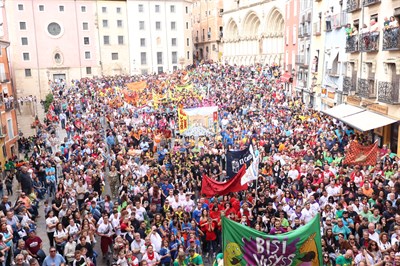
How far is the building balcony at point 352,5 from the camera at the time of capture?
25.4 meters

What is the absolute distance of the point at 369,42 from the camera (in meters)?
23.4

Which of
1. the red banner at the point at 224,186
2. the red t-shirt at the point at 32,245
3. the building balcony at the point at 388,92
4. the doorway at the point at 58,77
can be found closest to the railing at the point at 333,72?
the building balcony at the point at 388,92

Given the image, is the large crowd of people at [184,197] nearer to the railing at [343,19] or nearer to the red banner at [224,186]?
the red banner at [224,186]

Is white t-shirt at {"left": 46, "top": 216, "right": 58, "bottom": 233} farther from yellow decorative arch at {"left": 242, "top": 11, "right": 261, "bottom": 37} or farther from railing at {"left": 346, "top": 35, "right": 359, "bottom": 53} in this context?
yellow decorative arch at {"left": 242, "top": 11, "right": 261, "bottom": 37}

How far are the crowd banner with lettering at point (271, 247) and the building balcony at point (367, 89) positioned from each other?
16.5 meters

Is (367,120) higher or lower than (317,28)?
lower

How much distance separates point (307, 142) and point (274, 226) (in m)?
10.3

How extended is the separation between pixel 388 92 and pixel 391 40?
8.01ft

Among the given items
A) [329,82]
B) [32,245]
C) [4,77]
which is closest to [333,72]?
[329,82]

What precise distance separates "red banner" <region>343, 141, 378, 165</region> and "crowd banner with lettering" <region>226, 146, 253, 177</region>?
3.72 m

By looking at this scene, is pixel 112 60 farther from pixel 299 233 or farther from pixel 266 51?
pixel 299 233

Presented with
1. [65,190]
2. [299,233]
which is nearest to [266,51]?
[65,190]

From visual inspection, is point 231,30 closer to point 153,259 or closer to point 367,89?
point 367,89

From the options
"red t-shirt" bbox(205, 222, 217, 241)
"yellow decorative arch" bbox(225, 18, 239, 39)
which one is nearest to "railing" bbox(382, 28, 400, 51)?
"red t-shirt" bbox(205, 222, 217, 241)
